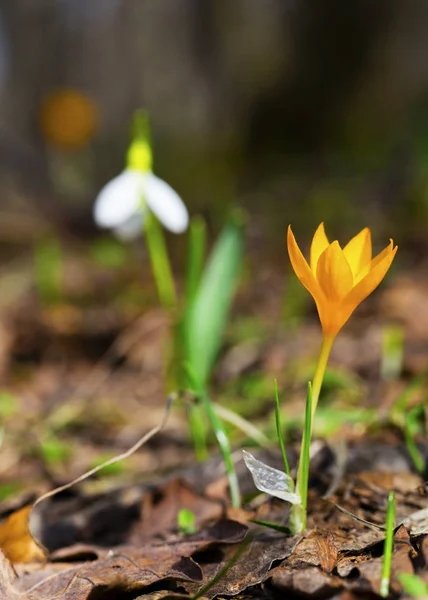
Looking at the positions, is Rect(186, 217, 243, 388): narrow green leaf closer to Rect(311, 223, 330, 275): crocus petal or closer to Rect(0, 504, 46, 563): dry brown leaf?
Rect(0, 504, 46, 563): dry brown leaf

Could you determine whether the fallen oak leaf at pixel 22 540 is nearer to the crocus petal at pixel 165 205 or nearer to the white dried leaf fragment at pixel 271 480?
the white dried leaf fragment at pixel 271 480

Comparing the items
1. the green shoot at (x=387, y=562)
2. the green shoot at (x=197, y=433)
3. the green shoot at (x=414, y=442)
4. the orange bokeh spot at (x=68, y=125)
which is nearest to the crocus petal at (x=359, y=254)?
the green shoot at (x=387, y=562)

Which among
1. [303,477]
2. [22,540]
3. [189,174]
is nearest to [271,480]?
[303,477]

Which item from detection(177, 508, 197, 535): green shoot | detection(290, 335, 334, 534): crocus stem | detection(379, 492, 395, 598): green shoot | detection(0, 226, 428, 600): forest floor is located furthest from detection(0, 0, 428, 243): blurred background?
detection(379, 492, 395, 598): green shoot

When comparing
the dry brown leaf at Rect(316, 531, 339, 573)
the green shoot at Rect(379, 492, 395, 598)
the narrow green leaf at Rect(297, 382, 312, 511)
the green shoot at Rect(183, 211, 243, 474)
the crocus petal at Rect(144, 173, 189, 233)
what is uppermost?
the crocus petal at Rect(144, 173, 189, 233)

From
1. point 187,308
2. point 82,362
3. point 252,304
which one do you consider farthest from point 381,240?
point 187,308

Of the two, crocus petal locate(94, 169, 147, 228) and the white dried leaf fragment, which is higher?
crocus petal locate(94, 169, 147, 228)
